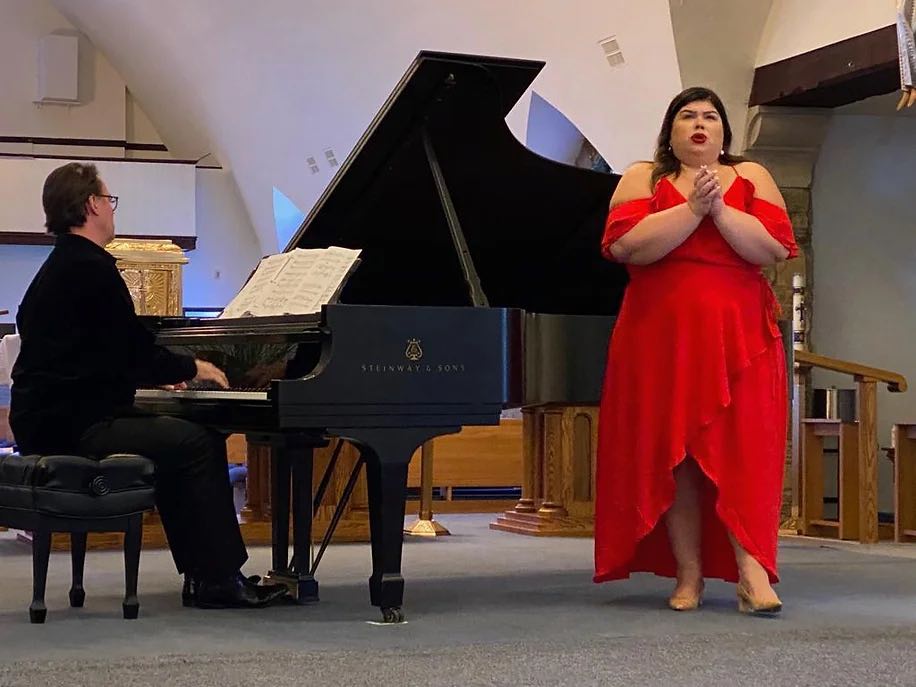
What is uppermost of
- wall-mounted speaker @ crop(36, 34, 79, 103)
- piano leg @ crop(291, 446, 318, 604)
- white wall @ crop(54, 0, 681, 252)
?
wall-mounted speaker @ crop(36, 34, 79, 103)

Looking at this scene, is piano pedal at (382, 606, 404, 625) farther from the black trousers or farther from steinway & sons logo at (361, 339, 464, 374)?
steinway & sons logo at (361, 339, 464, 374)

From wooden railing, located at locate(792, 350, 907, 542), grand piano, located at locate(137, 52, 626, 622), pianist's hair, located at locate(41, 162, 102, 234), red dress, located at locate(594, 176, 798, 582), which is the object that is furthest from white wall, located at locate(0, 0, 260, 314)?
red dress, located at locate(594, 176, 798, 582)

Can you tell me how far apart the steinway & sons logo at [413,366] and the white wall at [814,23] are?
408 centimetres

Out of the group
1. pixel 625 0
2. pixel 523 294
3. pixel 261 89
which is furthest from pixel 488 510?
pixel 261 89

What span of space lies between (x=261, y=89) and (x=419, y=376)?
10.1 m

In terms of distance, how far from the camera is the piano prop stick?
6969 millimetres

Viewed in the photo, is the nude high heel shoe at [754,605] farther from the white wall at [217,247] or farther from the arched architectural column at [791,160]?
the white wall at [217,247]

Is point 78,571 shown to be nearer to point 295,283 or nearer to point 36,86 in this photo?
point 295,283

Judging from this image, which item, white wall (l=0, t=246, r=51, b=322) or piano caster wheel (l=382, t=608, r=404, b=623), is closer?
piano caster wheel (l=382, t=608, r=404, b=623)

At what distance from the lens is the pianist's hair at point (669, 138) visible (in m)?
3.90

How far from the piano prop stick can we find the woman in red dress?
298cm

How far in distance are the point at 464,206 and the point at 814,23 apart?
12.4ft

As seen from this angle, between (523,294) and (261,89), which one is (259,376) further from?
(261,89)

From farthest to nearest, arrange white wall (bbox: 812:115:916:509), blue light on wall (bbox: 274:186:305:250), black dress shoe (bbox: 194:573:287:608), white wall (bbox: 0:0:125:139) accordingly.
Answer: white wall (bbox: 0:0:125:139)
blue light on wall (bbox: 274:186:305:250)
white wall (bbox: 812:115:916:509)
black dress shoe (bbox: 194:573:287:608)
